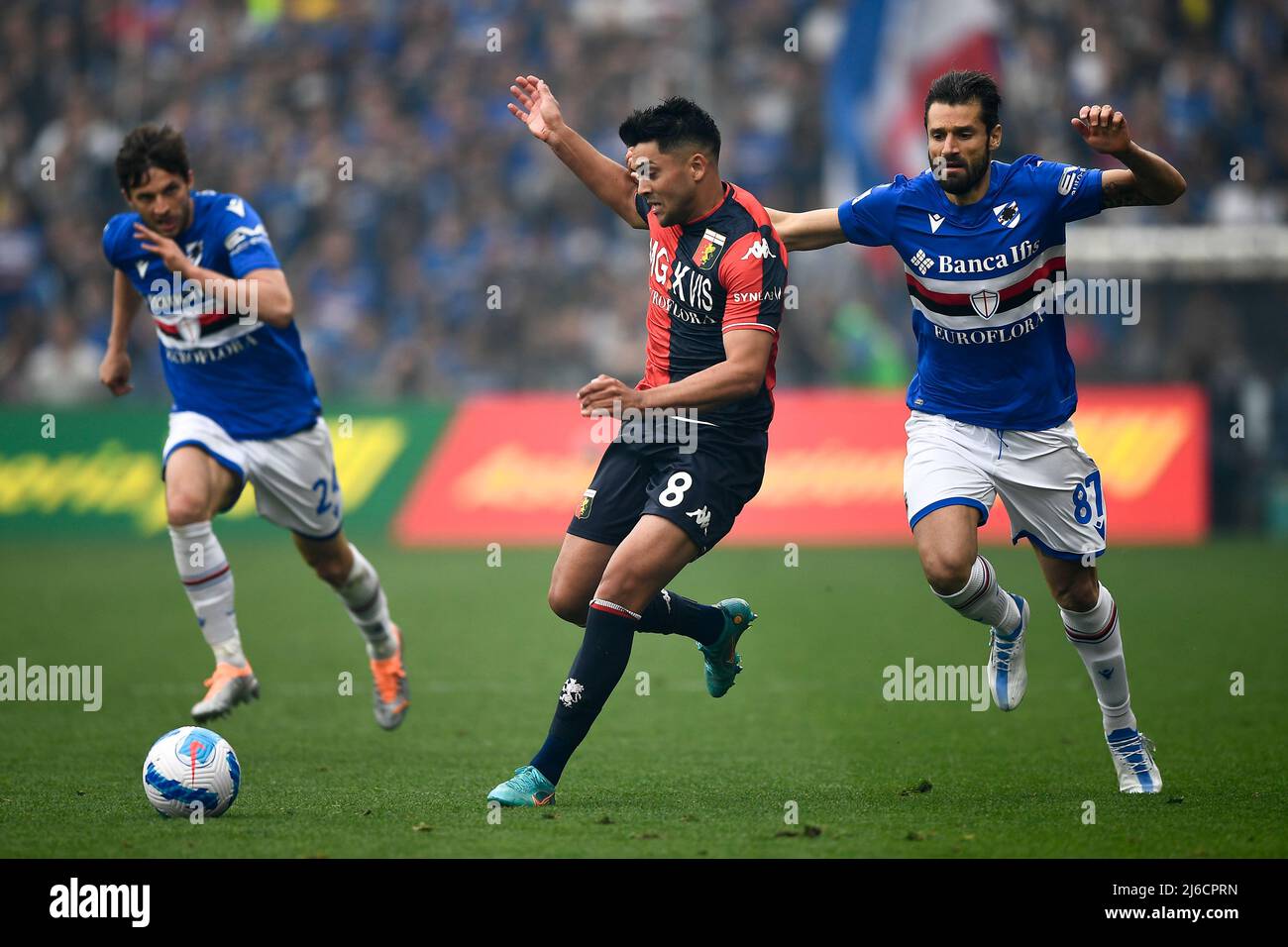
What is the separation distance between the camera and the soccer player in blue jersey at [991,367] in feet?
21.4

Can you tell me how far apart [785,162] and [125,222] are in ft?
49.6

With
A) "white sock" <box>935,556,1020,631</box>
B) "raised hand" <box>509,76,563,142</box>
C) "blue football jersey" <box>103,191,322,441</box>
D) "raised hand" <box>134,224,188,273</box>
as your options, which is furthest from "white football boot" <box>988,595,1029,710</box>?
"raised hand" <box>134,224,188,273</box>

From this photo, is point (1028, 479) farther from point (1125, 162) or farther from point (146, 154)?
point (146, 154)

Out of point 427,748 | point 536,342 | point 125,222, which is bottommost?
point 427,748

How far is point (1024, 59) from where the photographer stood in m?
22.8

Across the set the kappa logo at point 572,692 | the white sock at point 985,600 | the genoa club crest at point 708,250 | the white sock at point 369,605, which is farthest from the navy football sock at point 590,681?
the white sock at point 369,605

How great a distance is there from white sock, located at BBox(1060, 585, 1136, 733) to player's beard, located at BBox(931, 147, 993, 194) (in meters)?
1.72

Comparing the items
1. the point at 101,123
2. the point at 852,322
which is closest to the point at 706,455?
the point at 852,322

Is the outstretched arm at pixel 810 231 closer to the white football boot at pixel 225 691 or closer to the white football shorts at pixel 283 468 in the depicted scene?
the white football shorts at pixel 283 468

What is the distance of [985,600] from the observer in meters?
6.71

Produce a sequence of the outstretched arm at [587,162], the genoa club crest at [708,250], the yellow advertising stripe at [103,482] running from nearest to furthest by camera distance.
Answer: the genoa club crest at [708,250], the outstretched arm at [587,162], the yellow advertising stripe at [103,482]

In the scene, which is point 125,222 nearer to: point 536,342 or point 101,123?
point 536,342

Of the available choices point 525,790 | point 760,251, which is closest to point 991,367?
point 760,251
